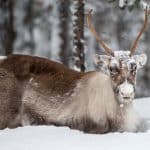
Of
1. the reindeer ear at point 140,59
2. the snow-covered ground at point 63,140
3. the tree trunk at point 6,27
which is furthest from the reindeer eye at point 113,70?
the tree trunk at point 6,27

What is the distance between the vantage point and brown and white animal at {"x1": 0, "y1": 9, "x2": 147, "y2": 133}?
25.3ft

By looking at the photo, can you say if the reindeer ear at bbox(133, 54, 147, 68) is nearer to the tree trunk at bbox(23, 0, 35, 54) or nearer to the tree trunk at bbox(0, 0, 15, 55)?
the tree trunk at bbox(0, 0, 15, 55)

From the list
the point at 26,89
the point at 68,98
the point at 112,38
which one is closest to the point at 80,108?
the point at 68,98

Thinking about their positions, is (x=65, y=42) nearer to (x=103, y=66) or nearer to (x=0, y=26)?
(x=0, y=26)

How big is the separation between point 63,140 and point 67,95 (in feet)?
4.27

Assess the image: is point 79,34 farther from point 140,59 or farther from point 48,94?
point 140,59

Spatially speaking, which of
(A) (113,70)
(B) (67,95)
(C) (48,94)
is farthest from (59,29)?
(A) (113,70)

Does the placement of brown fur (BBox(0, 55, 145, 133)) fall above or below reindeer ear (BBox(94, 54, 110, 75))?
below

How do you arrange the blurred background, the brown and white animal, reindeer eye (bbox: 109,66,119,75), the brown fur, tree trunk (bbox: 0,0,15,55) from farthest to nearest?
the blurred background → tree trunk (bbox: 0,0,15,55) → the brown fur → the brown and white animal → reindeer eye (bbox: 109,66,119,75)

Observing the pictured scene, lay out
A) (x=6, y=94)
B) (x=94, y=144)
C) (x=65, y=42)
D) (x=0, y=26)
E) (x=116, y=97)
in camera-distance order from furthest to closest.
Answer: (x=65, y=42) → (x=0, y=26) → (x=6, y=94) → (x=116, y=97) → (x=94, y=144)

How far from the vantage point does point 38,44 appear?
19594mm

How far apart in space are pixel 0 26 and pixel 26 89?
8794 mm

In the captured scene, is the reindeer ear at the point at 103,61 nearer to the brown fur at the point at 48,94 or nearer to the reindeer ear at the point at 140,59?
the brown fur at the point at 48,94

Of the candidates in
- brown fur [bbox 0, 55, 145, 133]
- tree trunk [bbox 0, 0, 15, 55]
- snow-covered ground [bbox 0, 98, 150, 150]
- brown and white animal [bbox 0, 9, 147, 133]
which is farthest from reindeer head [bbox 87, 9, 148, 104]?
tree trunk [bbox 0, 0, 15, 55]
